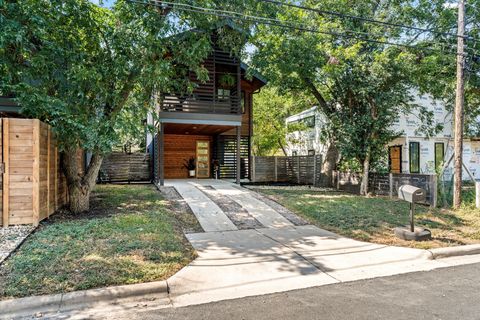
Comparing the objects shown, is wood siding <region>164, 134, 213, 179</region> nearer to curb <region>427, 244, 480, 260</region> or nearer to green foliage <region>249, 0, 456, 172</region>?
green foliage <region>249, 0, 456, 172</region>

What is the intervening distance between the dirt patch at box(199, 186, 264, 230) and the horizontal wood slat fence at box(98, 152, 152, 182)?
5715 mm

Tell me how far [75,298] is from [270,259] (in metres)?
2.94

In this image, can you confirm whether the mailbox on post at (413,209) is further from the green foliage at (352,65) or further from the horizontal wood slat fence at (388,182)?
the green foliage at (352,65)

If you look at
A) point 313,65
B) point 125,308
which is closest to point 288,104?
point 313,65

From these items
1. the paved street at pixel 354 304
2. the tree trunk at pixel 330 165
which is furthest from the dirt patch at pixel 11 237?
the tree trunk at pixel 330 165

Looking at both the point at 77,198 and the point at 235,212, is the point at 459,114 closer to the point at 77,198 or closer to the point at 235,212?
the point at 235,212

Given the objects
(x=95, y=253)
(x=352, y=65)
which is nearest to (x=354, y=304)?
(x=95, y=253)

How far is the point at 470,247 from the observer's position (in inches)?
236

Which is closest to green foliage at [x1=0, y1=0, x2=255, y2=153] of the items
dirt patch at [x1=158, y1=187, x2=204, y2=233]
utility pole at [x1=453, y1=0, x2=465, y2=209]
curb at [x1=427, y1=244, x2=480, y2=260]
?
dirt patch at [x1=158, y1=187, x2=204, y2=233]

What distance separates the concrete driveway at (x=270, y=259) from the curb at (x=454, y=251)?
0.18 m

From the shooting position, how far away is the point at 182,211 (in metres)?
8.49

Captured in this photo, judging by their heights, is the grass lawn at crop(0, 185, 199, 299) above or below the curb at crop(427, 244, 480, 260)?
above

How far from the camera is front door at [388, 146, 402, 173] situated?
18219 millimetres

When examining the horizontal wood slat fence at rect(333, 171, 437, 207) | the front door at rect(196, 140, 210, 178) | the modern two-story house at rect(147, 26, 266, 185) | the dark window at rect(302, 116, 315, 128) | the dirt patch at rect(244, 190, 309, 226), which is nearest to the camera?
the dirt patch at rect(244, 190, 309, 226)
